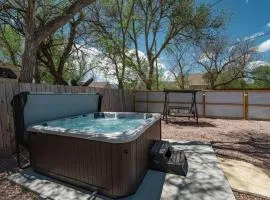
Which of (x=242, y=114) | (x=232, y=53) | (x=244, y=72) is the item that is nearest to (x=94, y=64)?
(x=242, y=114)

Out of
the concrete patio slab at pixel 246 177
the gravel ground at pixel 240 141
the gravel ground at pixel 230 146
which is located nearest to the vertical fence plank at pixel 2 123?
the gravel ground at pixel 230 146

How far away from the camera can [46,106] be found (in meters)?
4.66

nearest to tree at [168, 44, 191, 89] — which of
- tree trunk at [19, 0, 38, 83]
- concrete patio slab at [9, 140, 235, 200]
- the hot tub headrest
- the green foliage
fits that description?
the green foliage

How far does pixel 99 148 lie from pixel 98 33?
9.20 metres

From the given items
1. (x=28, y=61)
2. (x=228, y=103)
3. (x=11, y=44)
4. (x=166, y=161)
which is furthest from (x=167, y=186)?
(x=11, y=44)

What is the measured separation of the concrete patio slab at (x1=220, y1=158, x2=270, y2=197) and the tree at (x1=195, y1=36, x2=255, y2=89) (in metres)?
17.1

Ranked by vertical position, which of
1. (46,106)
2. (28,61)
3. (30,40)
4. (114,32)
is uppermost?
(114,32)

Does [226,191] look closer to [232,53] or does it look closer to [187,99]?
[187,99]

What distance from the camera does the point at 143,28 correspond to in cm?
1373

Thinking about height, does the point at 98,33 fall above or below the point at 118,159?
above

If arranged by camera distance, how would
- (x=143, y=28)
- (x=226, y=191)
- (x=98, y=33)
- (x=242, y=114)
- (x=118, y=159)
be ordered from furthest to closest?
(x=143, y=28)
(x=98, y=33)
(x=242, y=114)
(x=226, y=191)
(x=118, y=159)

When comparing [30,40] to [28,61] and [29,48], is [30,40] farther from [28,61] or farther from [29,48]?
[28,61]

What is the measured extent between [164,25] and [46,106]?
34.9 ft

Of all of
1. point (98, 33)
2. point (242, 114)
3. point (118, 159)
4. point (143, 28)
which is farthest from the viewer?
point (143, 28)
